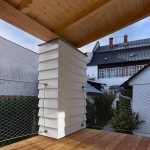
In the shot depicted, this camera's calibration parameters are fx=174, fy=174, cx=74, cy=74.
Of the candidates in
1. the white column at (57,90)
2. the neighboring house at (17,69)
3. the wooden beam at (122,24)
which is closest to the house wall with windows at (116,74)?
the neighboring house at (17,69)

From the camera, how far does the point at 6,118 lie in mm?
4773

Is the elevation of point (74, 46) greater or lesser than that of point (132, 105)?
greater

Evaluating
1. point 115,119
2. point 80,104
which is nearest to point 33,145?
point 80,104

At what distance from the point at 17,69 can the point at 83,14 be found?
531 cm

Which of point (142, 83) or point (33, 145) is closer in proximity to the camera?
point (33, 145)

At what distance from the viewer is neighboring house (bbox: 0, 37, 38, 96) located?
18.9ft

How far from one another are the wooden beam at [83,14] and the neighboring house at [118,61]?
1269 cm

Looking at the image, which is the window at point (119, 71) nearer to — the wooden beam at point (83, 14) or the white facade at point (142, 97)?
the white facade at point (142, 97)

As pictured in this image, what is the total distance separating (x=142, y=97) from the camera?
6590 mm

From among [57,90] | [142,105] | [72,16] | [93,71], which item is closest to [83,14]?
[72,16]

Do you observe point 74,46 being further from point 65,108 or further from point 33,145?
point 33,145

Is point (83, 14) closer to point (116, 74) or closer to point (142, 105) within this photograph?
point (142, 105)

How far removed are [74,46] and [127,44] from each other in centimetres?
1552

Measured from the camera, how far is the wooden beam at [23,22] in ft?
7.23
